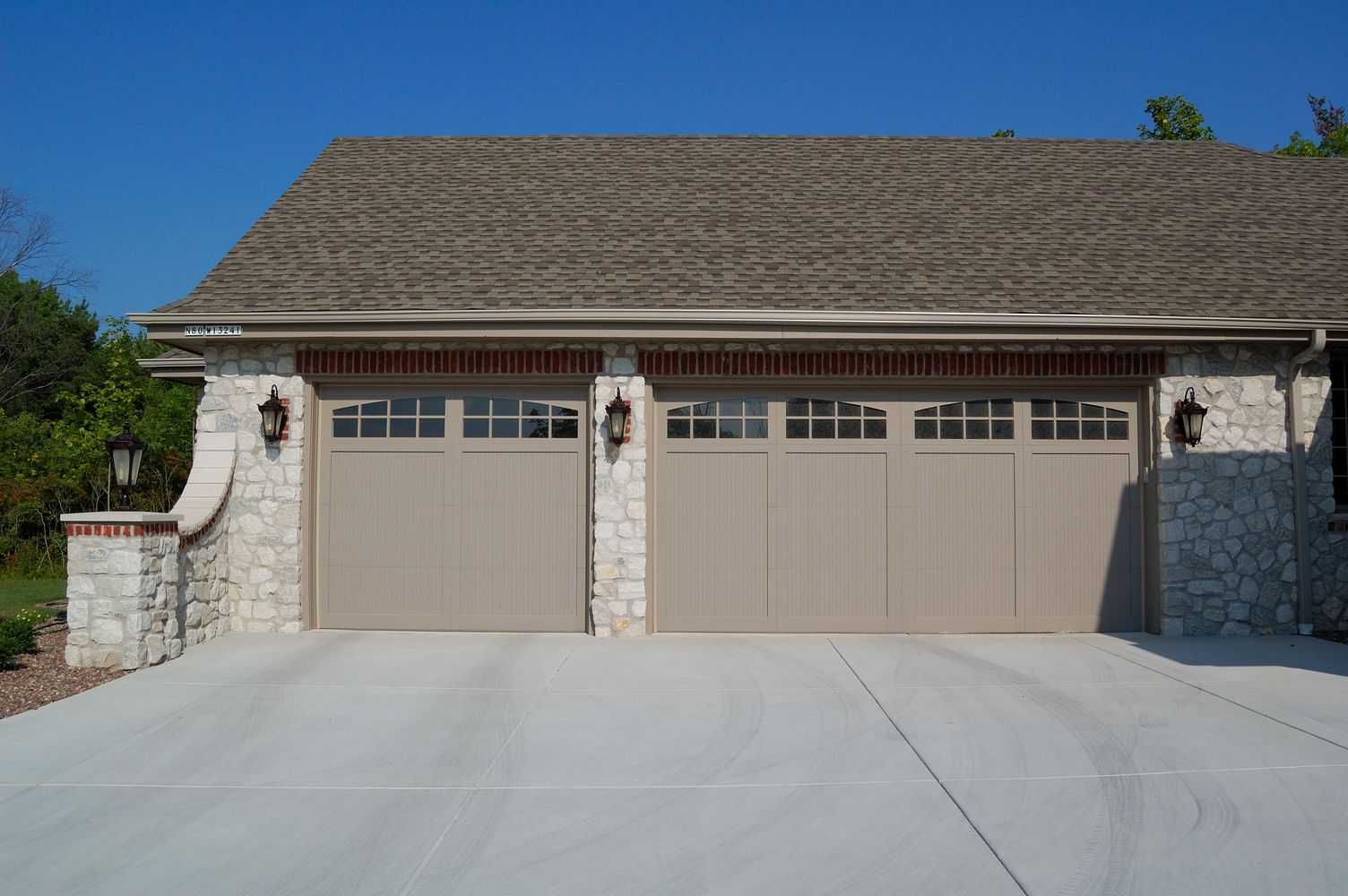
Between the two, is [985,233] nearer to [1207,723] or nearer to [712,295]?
[712,295]

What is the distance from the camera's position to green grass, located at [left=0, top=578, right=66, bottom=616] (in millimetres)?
10588

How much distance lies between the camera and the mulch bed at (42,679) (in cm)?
656

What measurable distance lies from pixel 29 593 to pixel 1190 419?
1360cm

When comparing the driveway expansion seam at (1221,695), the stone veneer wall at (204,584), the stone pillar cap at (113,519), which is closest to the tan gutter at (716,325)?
the stone veneer wall at (204,584)

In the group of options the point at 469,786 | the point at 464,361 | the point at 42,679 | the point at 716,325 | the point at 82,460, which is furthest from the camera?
the point at 82,460

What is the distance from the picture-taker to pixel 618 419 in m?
8.64

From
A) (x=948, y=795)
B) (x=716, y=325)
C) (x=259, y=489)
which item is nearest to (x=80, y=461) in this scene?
(x=259, y=489)

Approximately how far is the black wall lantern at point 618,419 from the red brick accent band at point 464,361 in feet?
1.39

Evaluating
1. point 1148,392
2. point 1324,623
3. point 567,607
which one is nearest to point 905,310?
point 1148,392

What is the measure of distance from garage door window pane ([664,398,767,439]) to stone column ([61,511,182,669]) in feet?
14.8

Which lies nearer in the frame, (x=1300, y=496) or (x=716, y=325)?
(x=716, y=325)

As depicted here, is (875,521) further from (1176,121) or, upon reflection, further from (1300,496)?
(1176,121)

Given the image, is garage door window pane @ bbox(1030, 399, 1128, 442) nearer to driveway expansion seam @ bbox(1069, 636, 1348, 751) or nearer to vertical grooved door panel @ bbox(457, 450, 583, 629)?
driveway expansion seam @ bbox(1069, 636, 1348, 751)

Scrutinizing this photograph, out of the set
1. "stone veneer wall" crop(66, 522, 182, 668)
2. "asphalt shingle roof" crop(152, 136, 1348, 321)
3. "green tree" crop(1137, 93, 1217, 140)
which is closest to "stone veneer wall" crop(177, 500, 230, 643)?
"stone veneer wall" crop(66, 522, 182, 668)
